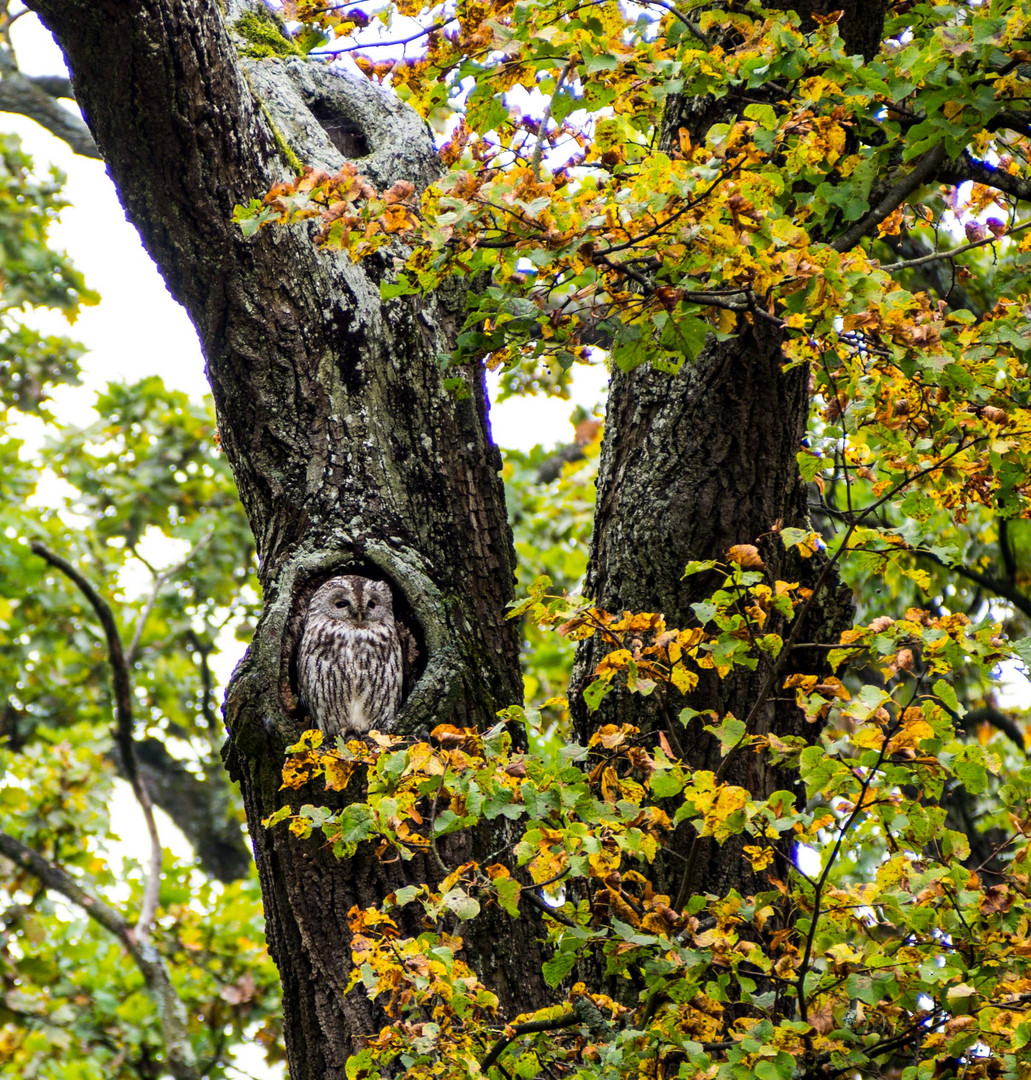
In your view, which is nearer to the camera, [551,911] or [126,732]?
[551,911]

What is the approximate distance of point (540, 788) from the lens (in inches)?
64.1

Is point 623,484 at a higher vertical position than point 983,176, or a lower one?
lower

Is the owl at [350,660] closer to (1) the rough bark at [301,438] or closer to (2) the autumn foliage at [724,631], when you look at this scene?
(1) the rough bark at [301,438]

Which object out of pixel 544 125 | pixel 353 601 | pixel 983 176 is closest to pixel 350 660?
pixel 353 601

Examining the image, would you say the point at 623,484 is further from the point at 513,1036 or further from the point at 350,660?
the point at 513,1036

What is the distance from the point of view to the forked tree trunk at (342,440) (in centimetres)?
215

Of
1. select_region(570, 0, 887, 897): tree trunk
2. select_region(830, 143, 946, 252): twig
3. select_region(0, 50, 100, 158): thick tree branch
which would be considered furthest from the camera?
select_region(0, 50, 100, 158): thick tree branch

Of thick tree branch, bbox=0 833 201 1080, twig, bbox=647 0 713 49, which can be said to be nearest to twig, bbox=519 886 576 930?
twig, bbox=647 0 713 49

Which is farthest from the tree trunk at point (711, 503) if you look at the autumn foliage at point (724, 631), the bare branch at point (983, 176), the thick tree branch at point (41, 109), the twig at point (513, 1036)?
the thick tree branch at point (41, 109)

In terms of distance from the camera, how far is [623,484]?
2.60 meters

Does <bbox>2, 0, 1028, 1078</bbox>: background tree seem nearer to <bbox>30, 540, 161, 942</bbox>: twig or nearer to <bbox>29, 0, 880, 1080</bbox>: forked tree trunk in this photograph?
<bbox>29, 0, 880, 1080</bbox>: forked tree trunk

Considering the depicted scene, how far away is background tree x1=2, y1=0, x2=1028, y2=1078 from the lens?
5.33 feet

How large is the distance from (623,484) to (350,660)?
0.83 metres

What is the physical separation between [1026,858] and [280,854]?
134cm
